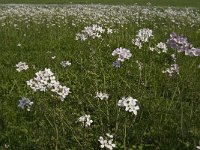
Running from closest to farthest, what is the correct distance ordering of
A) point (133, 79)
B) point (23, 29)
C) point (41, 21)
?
1. point (133, 79)
2. point (23, 29)
3. point (41, 21)

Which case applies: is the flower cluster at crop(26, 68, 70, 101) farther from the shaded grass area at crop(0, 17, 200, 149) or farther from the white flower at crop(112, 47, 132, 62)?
the white flower at crop(112, 47, 132, 62)

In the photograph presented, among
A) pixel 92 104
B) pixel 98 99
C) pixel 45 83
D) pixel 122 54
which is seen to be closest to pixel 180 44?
pixel 122 54

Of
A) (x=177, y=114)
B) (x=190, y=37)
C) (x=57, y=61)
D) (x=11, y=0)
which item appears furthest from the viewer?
(x=11, y=0)

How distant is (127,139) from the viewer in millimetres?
5410

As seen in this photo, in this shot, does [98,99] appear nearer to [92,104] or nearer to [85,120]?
[85,120]

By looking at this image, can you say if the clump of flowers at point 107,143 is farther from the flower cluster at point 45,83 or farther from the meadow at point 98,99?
the flower cluster at point 45,83

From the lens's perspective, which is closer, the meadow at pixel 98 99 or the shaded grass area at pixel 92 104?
the meadow at pixel 98 99

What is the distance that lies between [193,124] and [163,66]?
4.11 m

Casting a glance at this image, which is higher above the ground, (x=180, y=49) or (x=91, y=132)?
(x=180, y=49)

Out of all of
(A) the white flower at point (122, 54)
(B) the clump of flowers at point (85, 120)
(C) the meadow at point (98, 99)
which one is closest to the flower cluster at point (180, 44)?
(C) the meadow at point (98, 99)

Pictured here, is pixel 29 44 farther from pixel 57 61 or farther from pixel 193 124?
pixel 193 124

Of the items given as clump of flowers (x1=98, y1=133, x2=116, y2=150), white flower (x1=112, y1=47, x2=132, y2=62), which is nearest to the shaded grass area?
clump of flowers (x1=98, y1=133, x2=116, y2=150)

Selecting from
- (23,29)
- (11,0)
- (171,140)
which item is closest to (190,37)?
(23,29)

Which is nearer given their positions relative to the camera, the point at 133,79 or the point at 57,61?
the point at 133,79
